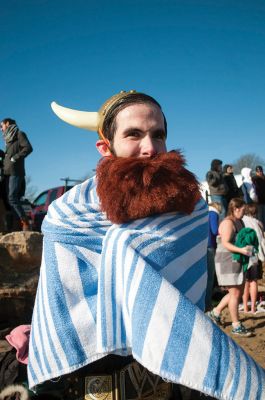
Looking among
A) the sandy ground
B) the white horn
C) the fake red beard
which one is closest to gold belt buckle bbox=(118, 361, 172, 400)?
the fake red beard

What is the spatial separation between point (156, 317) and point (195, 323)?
103 mm

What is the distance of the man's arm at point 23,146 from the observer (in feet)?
17.7

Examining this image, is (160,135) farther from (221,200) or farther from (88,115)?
(221,200)

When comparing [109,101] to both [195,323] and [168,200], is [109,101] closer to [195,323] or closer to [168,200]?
[168,200]

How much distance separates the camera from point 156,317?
0.92 meters

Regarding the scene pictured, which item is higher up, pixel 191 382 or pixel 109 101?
pixel 109 101

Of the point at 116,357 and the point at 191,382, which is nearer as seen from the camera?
the point at 191,382

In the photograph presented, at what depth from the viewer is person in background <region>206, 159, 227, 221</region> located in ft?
24.4

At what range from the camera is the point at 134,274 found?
38.1 inches

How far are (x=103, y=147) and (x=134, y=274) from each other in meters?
0.63

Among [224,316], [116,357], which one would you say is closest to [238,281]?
[224,316]

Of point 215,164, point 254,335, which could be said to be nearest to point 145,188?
point 254,335

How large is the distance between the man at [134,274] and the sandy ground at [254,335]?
323 cm

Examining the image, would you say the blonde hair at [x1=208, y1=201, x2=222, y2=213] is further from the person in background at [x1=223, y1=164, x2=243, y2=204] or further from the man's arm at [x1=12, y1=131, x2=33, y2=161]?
the man's arm at [x1=12, y1=131, x2=33, y2=161]
